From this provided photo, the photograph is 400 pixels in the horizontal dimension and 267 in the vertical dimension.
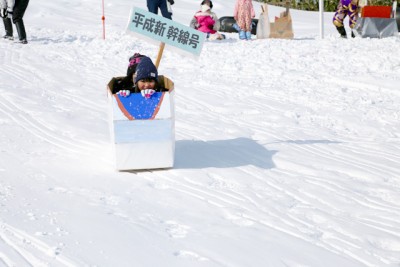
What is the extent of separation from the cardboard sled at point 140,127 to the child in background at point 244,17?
9.12 m

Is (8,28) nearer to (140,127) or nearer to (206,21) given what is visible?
(206,21)

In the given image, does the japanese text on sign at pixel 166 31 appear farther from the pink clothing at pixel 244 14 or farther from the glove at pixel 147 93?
the pink clothing at pixel 244 14

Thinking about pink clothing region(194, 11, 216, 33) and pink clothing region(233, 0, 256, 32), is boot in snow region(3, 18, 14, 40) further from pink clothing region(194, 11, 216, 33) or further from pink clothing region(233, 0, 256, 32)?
pink clothing region(233, 0, 256, 32)

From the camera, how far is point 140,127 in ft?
16.9

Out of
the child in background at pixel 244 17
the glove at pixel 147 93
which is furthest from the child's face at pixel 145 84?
the child in background at pixel 244 17

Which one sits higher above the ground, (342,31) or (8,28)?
(8,28)

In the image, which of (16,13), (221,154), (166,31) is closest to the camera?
(166,31)

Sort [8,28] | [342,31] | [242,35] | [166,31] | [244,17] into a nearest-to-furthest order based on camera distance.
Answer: [166,31] → [8,28] → [342,31] → [242,35] → [244,17]

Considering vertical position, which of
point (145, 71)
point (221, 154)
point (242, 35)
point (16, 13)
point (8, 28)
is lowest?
point (242, 35)

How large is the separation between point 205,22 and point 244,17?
80 centimetres

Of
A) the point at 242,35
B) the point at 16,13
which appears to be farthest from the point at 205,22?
the point at 16,13

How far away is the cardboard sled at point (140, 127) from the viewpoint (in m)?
5.15

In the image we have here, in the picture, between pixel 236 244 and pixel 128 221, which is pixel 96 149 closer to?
pixel 128 221

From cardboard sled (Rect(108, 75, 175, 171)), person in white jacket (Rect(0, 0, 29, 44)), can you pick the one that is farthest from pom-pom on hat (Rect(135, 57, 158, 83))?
person in white jacket (Rect(0, 0, 29, 44))
